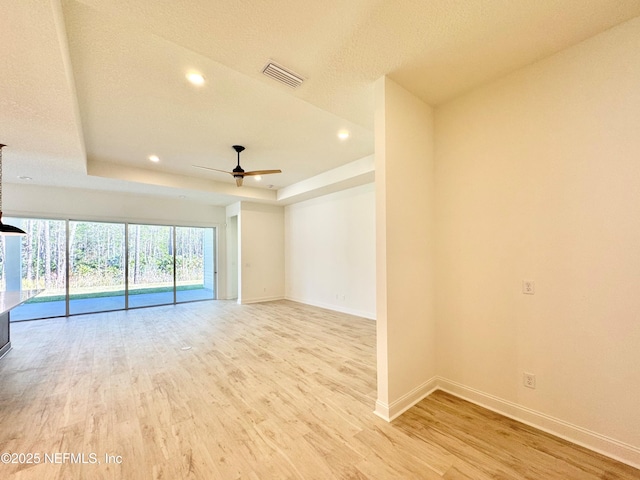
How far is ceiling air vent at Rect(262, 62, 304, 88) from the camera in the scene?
2.17m

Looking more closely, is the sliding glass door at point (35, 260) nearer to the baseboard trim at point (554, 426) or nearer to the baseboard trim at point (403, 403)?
the baseboard trim at point (403, 403)

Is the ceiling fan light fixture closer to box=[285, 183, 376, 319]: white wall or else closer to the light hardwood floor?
the light hardwood floor

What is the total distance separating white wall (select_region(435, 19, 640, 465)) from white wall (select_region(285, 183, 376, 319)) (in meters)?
2.98

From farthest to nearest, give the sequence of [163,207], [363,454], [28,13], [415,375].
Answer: [163,207], [415,375], [363,454], [28,13]

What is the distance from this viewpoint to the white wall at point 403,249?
7.39 ft

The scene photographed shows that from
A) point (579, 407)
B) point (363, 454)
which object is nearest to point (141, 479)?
point (363, 454)

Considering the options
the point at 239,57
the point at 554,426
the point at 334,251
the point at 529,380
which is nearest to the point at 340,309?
the point at 334,251

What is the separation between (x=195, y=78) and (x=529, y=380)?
405cm

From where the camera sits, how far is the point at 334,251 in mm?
6465

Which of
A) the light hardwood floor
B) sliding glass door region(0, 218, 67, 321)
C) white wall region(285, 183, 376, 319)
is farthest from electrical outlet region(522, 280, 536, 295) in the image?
sliding glass door region(0, 218, 67, 321)

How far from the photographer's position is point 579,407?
189cm

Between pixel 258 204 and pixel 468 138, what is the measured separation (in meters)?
6.04

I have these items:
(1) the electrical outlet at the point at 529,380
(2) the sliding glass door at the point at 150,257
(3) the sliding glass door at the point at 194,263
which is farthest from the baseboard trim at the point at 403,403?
(2) the sliding glass door at the point at 150,257

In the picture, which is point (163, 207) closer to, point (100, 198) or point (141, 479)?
point (100, 198)
